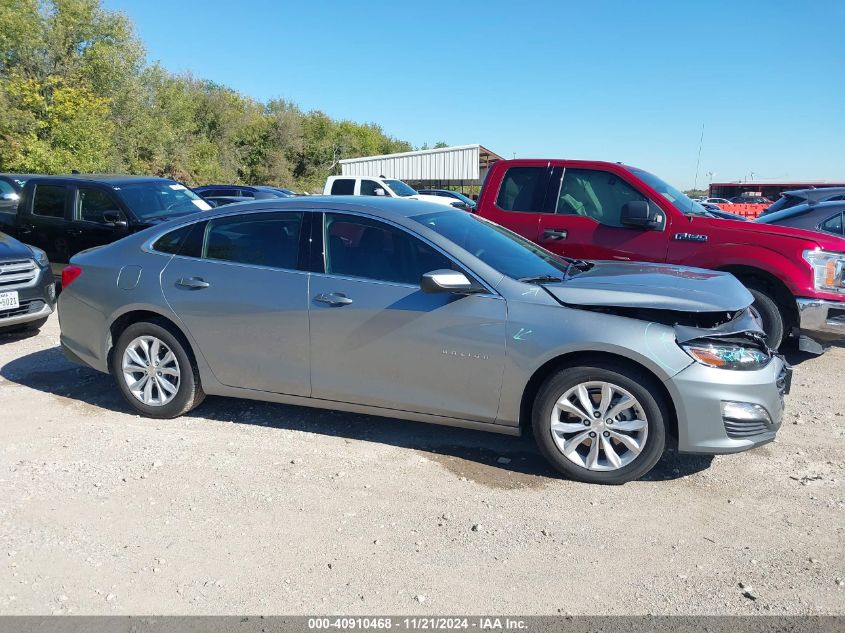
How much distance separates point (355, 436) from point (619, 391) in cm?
186

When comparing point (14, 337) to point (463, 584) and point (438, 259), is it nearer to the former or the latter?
point (438, 259)

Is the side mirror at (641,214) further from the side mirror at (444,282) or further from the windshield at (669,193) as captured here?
the side mirror at (444,282)

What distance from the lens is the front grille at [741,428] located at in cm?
388

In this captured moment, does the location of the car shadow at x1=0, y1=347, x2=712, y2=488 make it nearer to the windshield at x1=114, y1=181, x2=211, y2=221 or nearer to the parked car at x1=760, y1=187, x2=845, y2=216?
the windshield at x1=114, y1=181, x2=211, y2=221

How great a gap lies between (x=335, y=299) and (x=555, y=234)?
3429 millimetres

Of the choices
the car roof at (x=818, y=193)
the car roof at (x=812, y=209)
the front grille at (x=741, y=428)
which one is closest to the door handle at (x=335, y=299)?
the front grille at (x=741, y=428)

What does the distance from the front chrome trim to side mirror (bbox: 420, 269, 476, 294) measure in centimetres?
388

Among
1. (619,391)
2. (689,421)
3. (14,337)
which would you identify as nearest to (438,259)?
(619,391)

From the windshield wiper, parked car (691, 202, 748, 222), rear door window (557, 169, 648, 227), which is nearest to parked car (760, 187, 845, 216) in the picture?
parked car (691, 202, 748, 222)

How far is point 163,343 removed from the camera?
199 inches

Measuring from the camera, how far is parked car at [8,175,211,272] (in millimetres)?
8992

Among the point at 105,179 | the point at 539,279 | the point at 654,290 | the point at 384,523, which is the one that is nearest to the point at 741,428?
the point at 654,290

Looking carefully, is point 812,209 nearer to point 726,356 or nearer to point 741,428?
point 726,356

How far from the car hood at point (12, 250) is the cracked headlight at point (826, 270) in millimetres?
7917
